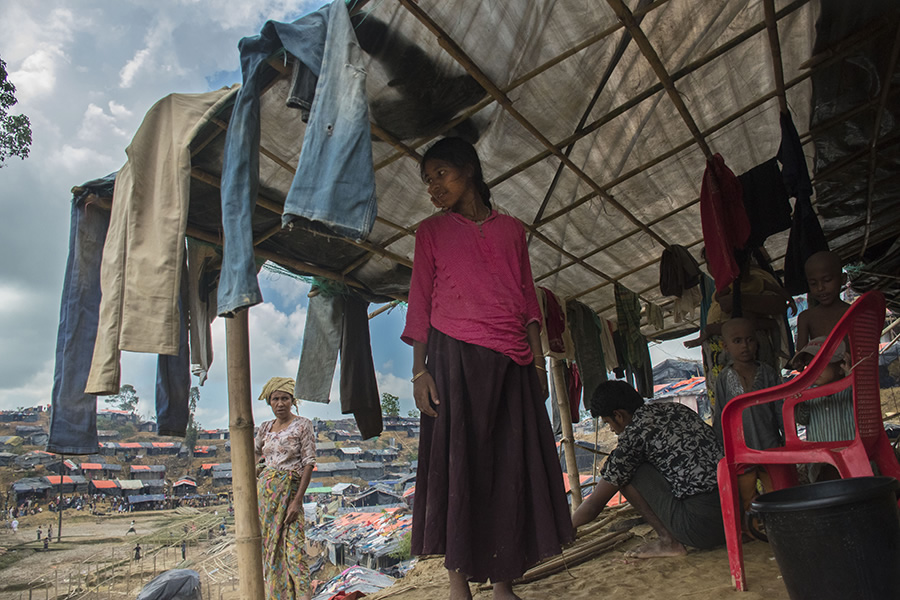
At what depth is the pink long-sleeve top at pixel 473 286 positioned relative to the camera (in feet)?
7.00

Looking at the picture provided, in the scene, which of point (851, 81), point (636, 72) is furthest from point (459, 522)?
point (851, 81)

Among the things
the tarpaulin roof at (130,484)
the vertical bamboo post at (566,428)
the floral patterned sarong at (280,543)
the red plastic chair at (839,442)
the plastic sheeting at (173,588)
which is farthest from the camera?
the tarpaulin roof at (130,484)

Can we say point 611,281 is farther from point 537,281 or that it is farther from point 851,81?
point 851,81

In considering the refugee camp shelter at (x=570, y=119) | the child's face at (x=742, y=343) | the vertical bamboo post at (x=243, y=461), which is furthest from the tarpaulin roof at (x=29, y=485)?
the child's face at (x=742, y=343)

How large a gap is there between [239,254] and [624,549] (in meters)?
2.78

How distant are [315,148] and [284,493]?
3103 mm

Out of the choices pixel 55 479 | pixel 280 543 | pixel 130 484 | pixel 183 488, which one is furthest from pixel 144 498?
pixel 280 543

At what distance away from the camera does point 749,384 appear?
3125 mm

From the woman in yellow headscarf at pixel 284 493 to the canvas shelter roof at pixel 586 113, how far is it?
4.14 ft

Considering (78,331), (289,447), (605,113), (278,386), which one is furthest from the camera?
(278,386)

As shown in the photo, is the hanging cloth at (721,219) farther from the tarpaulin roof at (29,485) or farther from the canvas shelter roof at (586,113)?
the tarpaulin roof at (29,485)

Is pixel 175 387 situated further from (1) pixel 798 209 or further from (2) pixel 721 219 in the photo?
(1) pixel 798 209

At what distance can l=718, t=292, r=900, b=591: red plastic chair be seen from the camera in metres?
1.85

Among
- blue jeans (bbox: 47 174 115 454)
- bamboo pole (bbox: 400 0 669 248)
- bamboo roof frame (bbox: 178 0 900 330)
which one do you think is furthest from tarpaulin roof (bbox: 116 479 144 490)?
bamboo pole (bbox: 400 0 669 248)
